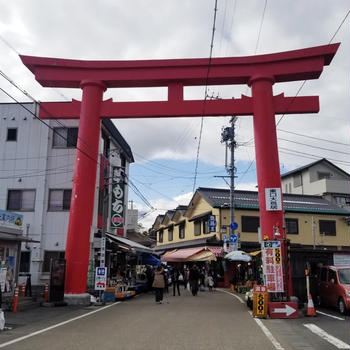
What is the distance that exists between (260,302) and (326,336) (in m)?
3.60

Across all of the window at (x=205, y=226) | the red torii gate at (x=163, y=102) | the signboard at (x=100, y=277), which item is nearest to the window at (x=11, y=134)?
the red torii gate at (x=163, y=102)

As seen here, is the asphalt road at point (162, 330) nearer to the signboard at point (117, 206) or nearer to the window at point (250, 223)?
the signboard at point (117, 206)

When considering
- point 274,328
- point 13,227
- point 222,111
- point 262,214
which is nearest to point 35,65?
point 13,227

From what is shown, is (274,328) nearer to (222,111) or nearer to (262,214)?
(262,214)

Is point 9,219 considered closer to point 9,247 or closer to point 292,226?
point 9,247

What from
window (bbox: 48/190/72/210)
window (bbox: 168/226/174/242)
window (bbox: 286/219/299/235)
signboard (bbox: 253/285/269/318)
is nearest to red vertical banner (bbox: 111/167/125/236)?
window (bbox: 48/190/72/210)

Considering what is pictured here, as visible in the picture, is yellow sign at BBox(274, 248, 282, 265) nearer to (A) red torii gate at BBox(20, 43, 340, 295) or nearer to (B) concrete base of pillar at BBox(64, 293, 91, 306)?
(A) red torii gate at BBox(20, 43, 340, 295)

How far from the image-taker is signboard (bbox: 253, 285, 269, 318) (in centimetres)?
1327

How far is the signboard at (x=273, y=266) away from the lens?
14.1 meters

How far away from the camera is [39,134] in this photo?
22438mm

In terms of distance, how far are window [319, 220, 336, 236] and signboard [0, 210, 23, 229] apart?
2710cm

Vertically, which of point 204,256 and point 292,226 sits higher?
point 292,226

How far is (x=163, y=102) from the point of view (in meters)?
18.1

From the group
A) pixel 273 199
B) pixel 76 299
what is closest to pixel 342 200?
pixel 273 199
